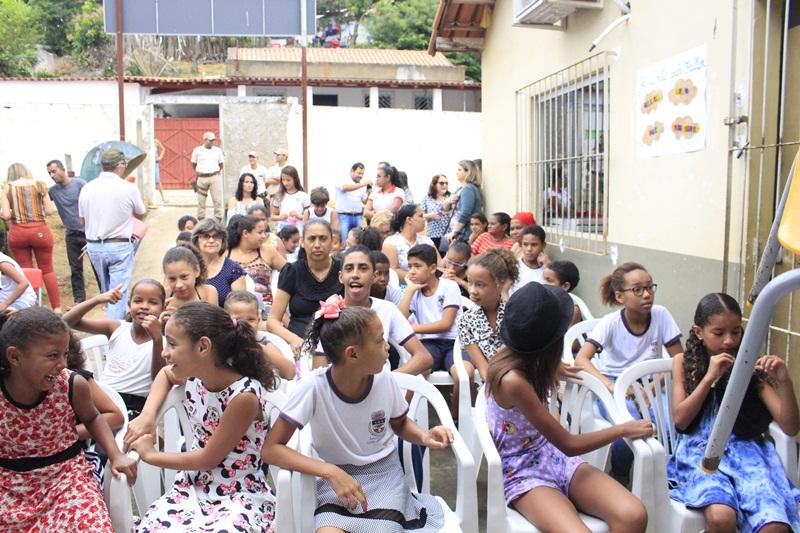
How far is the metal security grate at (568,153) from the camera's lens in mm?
5914

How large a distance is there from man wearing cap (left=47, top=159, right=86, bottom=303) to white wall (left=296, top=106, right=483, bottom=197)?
7577mm

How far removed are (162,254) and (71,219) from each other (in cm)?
249

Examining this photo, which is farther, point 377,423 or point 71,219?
point 71,219

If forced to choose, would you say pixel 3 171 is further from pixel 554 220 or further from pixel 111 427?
pixel 111 427

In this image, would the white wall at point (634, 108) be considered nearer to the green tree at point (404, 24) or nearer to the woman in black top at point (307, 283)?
the woman in black top at point (307, 283)

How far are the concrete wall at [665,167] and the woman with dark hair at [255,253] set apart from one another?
2639 millimetres

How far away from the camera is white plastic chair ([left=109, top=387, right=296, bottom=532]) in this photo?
2418 millimetres

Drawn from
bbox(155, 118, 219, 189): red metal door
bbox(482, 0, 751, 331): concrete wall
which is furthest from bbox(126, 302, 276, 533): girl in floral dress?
bbox(155, 118, 219, 189): red metal door

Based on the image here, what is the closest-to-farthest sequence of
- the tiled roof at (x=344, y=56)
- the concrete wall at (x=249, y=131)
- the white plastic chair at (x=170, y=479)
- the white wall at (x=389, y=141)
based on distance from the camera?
the white plastic chair at (x=170, y=479), the concrete wall at (x=249, y=131), the white wall at (x=389, y=141), the tiled roof at (x=344, y=56)

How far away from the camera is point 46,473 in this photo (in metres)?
2.53

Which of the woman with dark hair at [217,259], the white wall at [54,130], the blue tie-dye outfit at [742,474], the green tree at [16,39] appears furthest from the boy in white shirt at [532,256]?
the green tree at [16,39]

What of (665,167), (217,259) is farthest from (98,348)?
(665,167)

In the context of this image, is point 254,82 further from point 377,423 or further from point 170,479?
point 377,423

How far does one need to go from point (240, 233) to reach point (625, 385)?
3269mm
